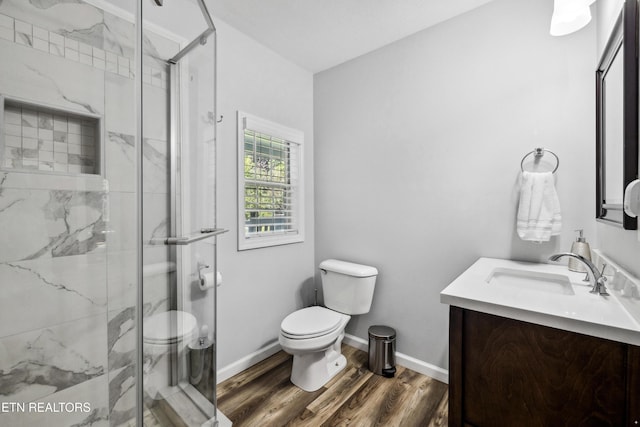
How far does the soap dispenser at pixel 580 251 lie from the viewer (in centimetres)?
135

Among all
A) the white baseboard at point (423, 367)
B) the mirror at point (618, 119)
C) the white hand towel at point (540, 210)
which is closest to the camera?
the mirror at point (618, 119)

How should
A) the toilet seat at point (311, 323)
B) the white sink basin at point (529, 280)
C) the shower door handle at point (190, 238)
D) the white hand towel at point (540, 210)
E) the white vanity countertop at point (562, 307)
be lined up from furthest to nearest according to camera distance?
the toilet seat at point (311, 323)
the white hand towel at point (540, 210)
the white sink basin at point (529, 280)
the shower door handle at point (190, 238)
the white vanity countertop at point (562, 307)

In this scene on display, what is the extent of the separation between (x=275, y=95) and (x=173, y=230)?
1.61 metres

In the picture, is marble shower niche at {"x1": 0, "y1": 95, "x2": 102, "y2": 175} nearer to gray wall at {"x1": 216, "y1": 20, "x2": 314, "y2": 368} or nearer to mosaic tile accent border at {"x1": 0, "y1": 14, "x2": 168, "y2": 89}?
mosaic tile accent border at {"x1": 0, "y1": 14, "x2": 168, "y2": 89}

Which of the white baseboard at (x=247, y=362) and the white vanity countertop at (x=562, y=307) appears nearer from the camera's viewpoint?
the white vanity countertop at (x=562, y=307)

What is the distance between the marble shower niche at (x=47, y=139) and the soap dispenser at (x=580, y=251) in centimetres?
214

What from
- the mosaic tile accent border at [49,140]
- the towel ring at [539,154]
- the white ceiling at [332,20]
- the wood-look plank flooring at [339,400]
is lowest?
the wood-look plank flooring at [339,400]

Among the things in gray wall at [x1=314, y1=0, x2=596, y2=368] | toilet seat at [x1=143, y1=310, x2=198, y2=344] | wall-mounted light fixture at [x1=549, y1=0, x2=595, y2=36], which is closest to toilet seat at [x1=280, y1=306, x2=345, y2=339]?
gray wall at [x1=314, y1=0, x2=596, y2=368]

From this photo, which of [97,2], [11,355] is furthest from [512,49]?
[11,355]

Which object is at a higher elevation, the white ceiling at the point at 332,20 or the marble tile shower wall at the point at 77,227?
the white ceiling at the point at 332,20

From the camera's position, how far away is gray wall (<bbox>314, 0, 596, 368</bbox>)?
1507 millimetres

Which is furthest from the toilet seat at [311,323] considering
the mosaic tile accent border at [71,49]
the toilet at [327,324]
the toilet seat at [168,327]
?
the mosaic tile accent border at [71,49]

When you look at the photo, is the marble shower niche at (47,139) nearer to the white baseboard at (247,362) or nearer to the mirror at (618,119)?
the white baseboard at (247,362)

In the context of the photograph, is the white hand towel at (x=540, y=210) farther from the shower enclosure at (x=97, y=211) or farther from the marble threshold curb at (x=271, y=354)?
the shower enclosure at (x=97, y=211)
